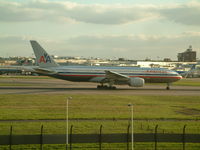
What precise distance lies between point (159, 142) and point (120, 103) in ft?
52.3

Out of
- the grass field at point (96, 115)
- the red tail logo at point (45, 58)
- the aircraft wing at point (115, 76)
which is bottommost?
the grass field at point (96, 115)

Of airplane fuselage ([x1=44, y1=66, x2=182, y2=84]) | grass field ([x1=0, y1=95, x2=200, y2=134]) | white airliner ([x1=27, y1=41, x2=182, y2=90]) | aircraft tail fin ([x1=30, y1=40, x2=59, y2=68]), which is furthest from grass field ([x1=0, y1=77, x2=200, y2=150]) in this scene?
aircraft tail fin ([x1=30, y1=40, x2=59, y2=68])

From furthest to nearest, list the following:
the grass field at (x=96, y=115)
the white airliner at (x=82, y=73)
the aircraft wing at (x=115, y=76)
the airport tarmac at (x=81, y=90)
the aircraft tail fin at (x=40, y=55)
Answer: the aircraft tail fin at (x=40, y=55) < the white airliner at (x=82, y=73) < the aircraft wing at (x=115, y=76) < the airport tarmac at (x=81, y=90) < the grass field at (x=96, y=115)

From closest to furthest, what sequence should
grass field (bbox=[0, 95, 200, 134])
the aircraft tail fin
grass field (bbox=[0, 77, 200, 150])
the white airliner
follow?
grass field (bbox=[0, 77, 200, 150]), grass field (bbox=[0, 95, 200, 134]), the white airliner, the aircraft tail fin

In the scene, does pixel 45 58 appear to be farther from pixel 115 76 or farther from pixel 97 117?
pixel 97 117

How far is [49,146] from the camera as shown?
14.6 metres

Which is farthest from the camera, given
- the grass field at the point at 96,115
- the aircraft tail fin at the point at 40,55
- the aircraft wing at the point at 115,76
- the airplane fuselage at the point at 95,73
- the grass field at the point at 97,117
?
the airplane fuselage at the point at 95,73

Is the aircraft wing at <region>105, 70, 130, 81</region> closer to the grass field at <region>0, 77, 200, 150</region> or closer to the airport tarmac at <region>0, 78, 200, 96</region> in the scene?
the airport tarmac at <region>0, 78, 200, 96</region>

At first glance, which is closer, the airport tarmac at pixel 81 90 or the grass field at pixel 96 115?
the grass field at pixel 96 115

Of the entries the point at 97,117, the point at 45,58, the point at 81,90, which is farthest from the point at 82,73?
the point at 97,117

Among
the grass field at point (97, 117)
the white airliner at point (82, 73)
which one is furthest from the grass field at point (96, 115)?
the white airliner at point (82, 73)

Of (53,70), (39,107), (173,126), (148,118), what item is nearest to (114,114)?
(148,118)

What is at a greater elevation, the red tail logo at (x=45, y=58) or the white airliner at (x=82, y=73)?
the red tail logo at (x=45, y=58)

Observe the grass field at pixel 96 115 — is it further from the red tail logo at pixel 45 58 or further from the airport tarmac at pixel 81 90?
the red tail logo at pixel 45 58
